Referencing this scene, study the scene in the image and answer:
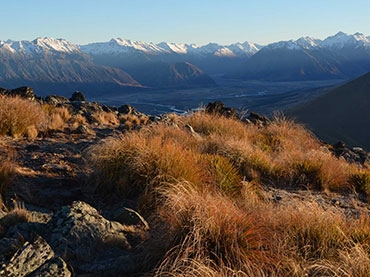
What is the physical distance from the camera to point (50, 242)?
4.07m

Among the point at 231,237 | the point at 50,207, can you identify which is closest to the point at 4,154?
the point at 50,207

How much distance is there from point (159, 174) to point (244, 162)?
9.43 ft

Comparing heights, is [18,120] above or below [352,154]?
above

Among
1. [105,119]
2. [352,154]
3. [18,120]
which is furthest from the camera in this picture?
[352,154]

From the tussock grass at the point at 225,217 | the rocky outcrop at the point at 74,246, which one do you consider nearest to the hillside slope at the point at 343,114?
the tussock grass at the point at 225,217

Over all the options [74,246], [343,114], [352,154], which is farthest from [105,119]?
[343,114]

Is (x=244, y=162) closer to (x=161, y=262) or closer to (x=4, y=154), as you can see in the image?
(x=4, y=154)

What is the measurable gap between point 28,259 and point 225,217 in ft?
5.84

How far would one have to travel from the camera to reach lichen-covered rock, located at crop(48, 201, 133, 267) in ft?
13.3

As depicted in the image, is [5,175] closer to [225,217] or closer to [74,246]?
[74,246]

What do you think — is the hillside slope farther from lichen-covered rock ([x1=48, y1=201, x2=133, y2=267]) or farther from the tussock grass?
lichen-covered rock ([x1=48, y1=201, x2=133, y2=267])

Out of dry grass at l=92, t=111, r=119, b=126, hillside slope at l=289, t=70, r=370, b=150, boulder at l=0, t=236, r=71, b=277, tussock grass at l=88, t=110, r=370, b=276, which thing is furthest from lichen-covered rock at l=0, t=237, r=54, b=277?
hillside slope at l=289, t=70, r=370, b=150

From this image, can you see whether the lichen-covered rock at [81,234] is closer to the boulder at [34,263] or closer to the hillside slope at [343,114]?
the boulder at [34,263]

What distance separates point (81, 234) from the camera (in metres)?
4.22
